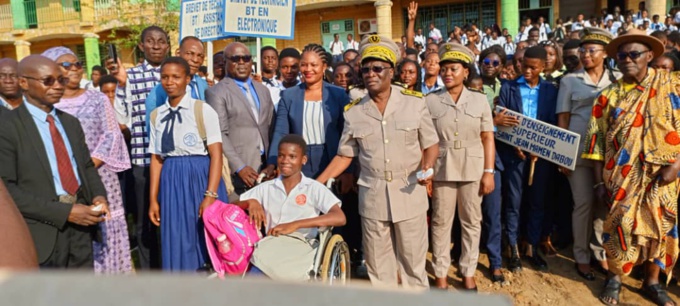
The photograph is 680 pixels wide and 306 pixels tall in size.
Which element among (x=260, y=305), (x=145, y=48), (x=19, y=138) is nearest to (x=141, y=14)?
(x=145, y=48)

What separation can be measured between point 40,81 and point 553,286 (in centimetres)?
393

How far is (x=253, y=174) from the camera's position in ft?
12.6

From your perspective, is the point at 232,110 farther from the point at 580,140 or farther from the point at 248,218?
the point at 580,140

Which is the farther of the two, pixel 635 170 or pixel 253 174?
pixel 253 174

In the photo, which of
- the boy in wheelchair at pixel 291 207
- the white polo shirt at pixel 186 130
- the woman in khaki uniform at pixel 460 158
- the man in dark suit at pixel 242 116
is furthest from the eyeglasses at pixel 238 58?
the woman in khaki uniform at pixel 460 158

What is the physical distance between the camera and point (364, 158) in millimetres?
3441

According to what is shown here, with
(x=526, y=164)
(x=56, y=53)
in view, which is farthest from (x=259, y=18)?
(x=526, y=164)

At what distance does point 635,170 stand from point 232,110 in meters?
3.01

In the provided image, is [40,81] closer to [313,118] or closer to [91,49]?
[313,118]

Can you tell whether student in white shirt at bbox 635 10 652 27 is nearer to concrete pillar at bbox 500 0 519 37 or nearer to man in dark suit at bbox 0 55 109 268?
concrete pillar at bbox 500 0 519 37

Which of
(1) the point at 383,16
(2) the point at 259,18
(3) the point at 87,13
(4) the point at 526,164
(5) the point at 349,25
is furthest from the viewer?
(3) the point at 87,13

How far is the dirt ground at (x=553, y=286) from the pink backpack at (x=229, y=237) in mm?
1771

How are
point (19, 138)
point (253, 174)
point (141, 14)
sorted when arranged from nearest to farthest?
point (19, 138), point (253, 174), point (141, 14)

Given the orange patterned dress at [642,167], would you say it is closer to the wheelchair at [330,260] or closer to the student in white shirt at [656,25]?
the wheelchair at [330,260]
